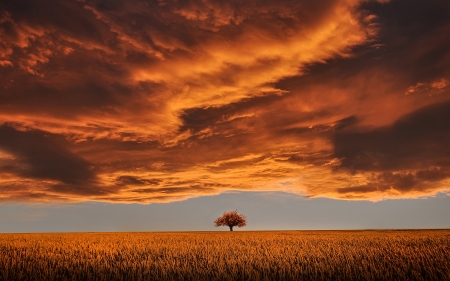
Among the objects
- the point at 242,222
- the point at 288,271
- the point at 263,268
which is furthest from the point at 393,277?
the point at 242,222

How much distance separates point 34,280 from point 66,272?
6.04ft

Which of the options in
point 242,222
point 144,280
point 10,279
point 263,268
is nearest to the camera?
point 144,280

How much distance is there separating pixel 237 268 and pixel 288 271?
5.58 ft

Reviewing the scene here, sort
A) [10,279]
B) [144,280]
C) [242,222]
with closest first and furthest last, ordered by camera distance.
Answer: [144,280] → [10,279] → [242,222]

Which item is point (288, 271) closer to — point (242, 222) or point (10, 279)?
point (10, 279)

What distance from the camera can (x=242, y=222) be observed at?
102125mm

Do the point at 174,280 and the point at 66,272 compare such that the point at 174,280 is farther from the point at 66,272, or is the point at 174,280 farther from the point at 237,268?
the point at 66,272

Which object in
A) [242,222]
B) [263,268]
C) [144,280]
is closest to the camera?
[144,280]

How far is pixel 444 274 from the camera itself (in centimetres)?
1099

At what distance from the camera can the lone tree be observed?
102188mm

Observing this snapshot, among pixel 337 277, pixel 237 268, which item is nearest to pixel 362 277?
pixel 337 277

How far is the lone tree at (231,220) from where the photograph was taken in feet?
335

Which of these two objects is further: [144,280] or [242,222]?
[242,222]

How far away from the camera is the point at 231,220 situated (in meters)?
102
